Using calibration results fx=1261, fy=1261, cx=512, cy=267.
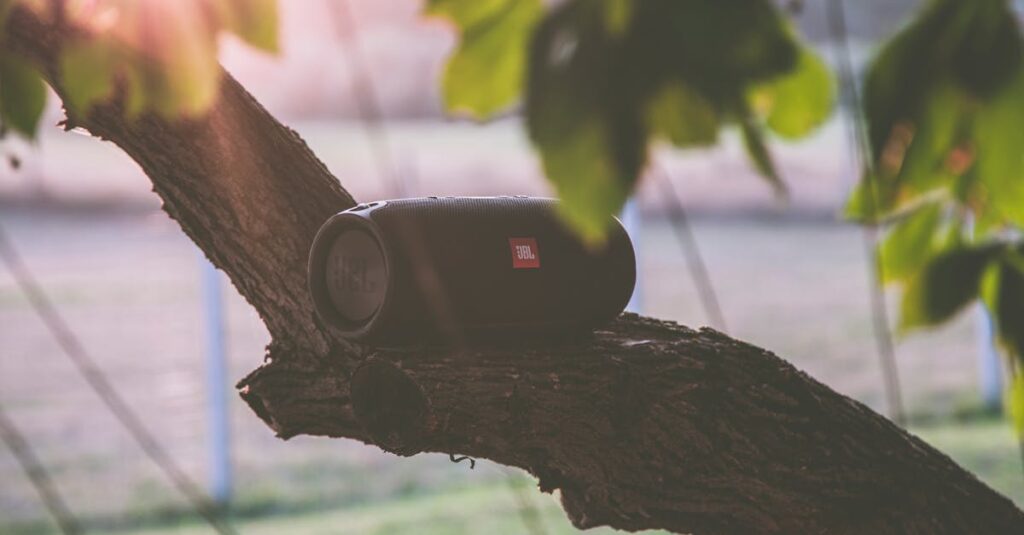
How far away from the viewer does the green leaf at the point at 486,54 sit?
0.48 m

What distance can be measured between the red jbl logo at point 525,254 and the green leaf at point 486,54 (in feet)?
1.95

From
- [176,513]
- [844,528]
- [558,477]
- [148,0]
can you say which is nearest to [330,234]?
[558,477]

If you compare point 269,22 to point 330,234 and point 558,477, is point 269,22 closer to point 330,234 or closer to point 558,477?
point 330,234

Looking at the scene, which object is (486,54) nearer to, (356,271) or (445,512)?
(356,271)

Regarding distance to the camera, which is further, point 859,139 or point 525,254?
point 525,254

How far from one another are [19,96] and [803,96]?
0.41 m

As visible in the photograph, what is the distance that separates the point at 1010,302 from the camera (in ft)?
2.45

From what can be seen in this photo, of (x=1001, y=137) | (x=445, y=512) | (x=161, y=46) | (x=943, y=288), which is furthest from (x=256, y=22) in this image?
(x=445, y=512)

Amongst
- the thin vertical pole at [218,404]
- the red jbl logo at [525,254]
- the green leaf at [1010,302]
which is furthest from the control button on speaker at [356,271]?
the thin vertical pole at [218,404]

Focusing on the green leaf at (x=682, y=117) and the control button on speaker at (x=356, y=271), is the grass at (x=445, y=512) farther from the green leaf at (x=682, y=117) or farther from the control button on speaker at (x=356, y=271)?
the green leaf at (x=682, y=117)

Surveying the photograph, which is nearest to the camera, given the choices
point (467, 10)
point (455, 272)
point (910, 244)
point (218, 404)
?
point (467, 10)

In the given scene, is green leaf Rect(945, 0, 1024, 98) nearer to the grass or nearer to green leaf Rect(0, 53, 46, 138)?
green leaf Rect(0, 53, 46, 138)

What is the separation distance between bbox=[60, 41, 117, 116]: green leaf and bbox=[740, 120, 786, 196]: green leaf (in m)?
0.25

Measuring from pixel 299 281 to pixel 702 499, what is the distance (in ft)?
1.39
